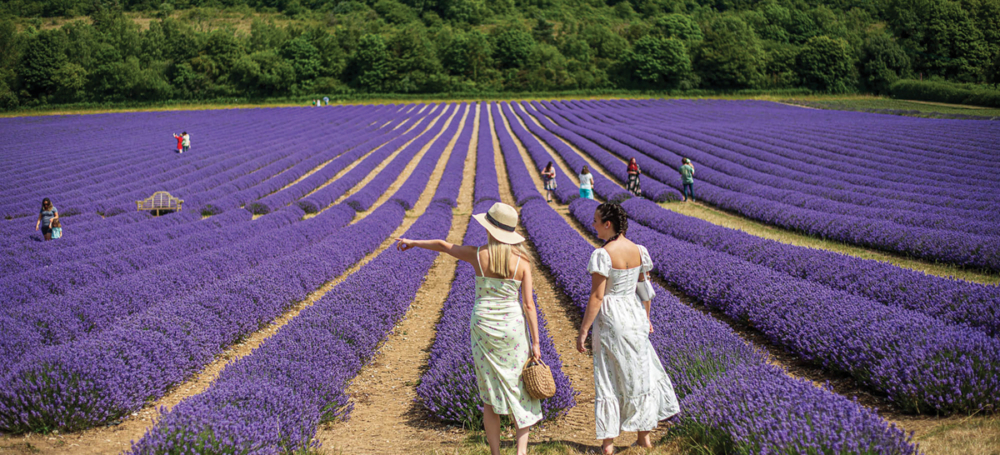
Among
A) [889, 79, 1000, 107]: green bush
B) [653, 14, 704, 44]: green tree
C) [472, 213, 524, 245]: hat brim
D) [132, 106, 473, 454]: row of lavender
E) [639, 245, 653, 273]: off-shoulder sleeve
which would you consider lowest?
[132, 106, 473, 454]: row of lavender

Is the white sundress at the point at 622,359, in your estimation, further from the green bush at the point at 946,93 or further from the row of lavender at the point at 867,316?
the green bush at the point at 946,93

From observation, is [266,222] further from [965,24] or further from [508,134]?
[965,24]

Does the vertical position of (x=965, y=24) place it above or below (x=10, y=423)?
above

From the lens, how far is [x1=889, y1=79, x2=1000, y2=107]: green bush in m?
44.9

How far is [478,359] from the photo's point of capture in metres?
3.83

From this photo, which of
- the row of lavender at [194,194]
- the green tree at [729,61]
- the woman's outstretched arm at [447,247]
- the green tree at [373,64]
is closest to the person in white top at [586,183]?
the row of lavender at [194,194]

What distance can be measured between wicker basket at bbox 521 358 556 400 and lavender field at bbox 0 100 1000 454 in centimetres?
93

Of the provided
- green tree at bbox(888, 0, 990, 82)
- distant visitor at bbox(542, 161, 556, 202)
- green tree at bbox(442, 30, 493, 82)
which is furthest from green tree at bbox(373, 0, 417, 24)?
distant visitor at bbox(542, 161, 556, 202)

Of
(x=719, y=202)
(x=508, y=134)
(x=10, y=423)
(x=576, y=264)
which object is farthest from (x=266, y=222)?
(x=508, y=134)

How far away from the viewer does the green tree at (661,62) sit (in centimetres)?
6800

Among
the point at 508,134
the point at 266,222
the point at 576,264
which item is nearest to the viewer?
the point at 576,264

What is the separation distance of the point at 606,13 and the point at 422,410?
5048 inches

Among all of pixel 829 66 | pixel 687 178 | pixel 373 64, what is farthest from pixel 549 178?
pixel 829 66

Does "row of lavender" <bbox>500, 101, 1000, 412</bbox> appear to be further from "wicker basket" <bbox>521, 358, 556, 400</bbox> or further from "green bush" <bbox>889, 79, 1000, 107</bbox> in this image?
"green bush" <bbox>889, 79, 1000, 107</bbox>
